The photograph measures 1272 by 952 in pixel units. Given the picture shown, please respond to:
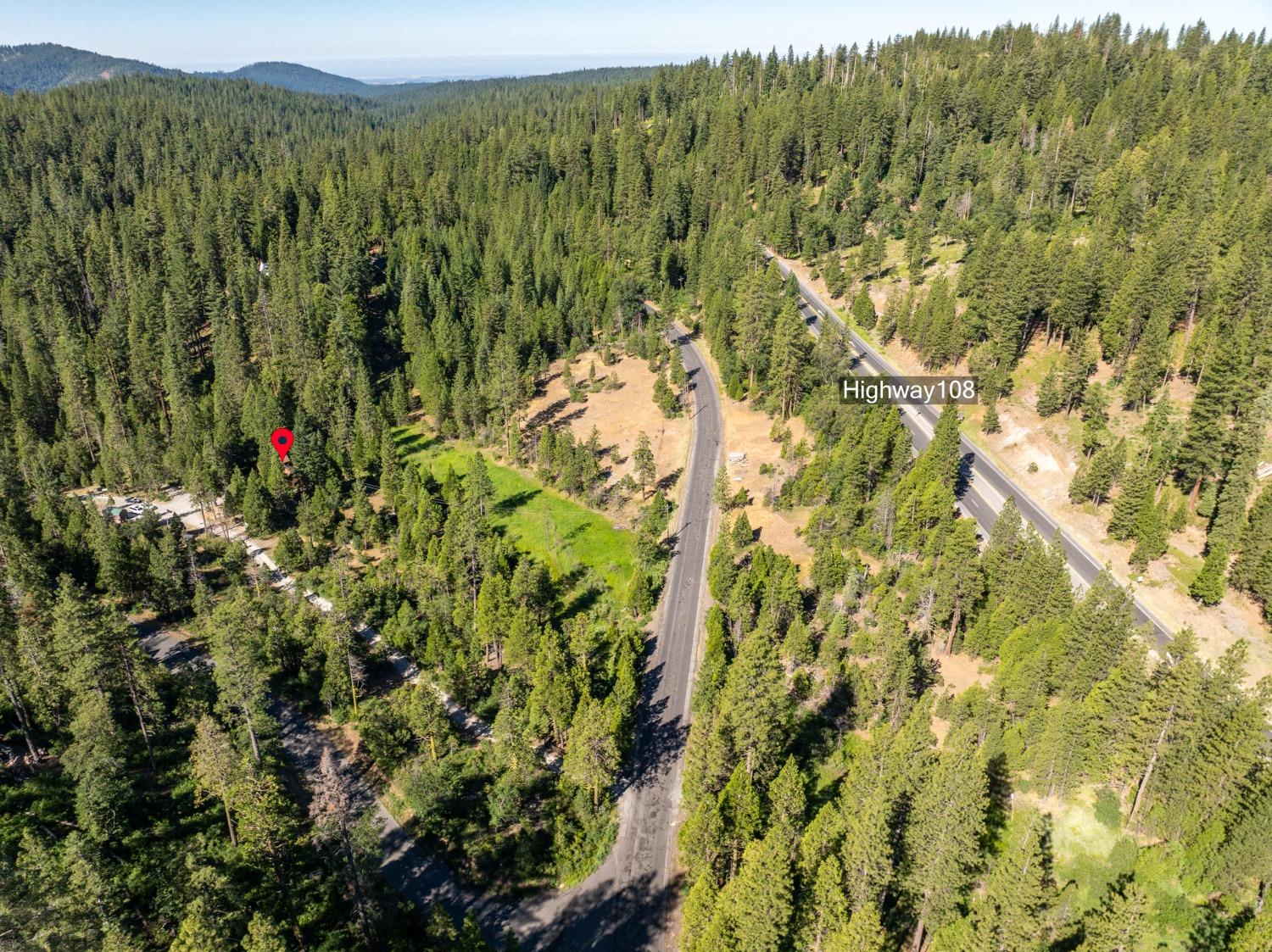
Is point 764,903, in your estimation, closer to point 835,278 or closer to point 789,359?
point 789,359

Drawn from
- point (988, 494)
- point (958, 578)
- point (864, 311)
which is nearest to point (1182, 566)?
point (988, 494)

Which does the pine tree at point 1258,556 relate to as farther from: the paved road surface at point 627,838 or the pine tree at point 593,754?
the pine tree at point 593,754

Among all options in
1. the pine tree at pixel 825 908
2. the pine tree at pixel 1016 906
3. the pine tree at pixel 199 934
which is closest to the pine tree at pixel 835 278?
the pine tree at pixel 1016 906

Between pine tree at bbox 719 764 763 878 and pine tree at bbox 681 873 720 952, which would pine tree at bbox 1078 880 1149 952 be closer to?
pine tree at bbox 719 764 763 878

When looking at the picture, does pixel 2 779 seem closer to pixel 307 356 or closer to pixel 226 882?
pixel 226 882

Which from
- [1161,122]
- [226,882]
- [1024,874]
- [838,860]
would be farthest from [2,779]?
[1161,122]

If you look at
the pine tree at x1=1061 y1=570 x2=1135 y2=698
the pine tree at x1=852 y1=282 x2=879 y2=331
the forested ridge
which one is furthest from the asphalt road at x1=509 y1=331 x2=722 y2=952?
the pine tree at x1=852 y1=282 x2=879 y2=331
